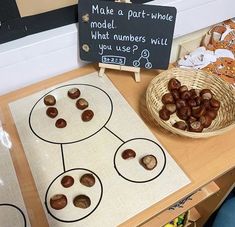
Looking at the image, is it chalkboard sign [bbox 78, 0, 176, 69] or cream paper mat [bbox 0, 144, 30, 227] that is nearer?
cream paper mat [bbox 0, 144, 30, 227]

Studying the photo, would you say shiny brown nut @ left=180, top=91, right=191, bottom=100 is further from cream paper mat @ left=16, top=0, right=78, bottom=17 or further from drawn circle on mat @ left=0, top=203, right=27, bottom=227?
drawn circle on mat @ left=0, top=203, right=27, bottom=227

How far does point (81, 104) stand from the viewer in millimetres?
797

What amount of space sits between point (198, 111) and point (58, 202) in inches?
16.3

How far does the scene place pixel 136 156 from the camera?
71 centimetres

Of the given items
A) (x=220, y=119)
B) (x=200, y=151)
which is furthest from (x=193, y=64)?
(x=200, y=151)

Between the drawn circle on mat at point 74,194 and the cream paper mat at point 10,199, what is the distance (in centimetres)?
5

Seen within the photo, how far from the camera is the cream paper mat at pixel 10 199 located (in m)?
0.60

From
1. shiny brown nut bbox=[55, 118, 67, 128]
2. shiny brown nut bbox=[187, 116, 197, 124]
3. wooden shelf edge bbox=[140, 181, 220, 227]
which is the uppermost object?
shiny brown nut bbox=[187, 116, 197, 124]

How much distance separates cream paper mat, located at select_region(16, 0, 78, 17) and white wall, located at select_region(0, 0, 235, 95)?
0.19 feet

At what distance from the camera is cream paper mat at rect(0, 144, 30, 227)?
60 cm

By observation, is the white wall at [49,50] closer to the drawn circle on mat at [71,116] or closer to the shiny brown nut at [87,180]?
the drawn circle on mat at [71,116]

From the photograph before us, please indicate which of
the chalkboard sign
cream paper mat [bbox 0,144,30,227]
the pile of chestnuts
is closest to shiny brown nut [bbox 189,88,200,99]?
the pile of chestnuts

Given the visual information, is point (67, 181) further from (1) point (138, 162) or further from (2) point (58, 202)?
(1) point (138, 162)

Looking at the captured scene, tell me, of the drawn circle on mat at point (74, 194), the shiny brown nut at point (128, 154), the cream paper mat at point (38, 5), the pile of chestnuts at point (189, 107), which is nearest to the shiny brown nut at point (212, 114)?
the pile of chestnuts at point (189, 107)
